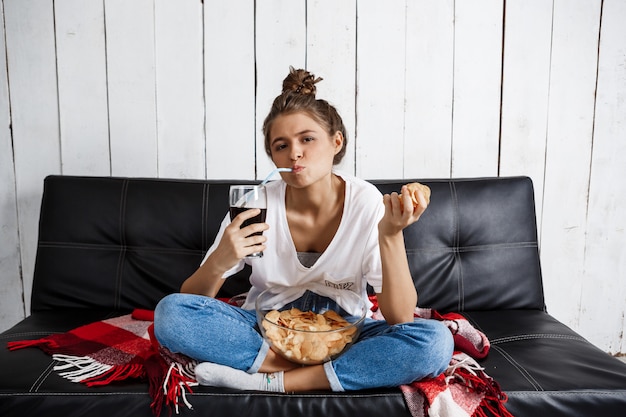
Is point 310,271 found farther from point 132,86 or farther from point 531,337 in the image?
point 132,86

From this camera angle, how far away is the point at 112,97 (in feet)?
7.11

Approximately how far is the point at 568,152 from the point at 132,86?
186 cm

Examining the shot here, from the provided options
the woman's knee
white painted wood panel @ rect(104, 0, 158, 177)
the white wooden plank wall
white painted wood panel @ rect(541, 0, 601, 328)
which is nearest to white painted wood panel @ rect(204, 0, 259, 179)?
the white wooden plank wall

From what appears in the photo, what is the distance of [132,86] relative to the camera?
2.16 meters

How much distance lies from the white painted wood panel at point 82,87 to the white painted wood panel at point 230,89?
0.43m

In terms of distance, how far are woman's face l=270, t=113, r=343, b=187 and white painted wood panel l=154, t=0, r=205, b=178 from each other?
0.73m

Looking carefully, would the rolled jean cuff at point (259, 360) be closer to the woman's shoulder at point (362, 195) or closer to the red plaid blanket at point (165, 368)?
the red plaid blanket at point (165, 368)

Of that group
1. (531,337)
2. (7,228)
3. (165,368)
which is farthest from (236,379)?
(7,228)

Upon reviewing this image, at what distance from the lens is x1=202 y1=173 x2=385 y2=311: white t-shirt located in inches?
61.0

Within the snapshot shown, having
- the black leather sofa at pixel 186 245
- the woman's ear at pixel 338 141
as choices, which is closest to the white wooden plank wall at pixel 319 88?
the black leather sofa at pixel 186 245

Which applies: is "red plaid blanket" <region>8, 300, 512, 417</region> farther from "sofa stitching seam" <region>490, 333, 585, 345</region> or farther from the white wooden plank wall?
the white wooden plank wall

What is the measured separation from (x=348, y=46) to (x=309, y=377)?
138 cm

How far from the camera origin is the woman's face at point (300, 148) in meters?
1.51

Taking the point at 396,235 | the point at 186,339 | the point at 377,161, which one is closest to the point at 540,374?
the point at 396,235
